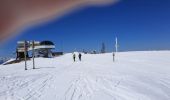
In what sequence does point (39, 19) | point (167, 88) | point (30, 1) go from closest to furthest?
point (30, 1) → point (39, 19) → point (167, 88)

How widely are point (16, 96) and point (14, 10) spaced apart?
961 cm

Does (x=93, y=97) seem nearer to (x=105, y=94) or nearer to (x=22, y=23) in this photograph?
(x=105, y=94)

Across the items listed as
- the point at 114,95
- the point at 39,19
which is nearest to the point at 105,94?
the point at 114,95

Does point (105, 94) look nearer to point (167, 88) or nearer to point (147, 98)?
point (147, 98)

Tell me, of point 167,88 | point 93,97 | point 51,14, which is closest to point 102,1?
point 51,14

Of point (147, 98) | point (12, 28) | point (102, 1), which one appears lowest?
point (147, 98)

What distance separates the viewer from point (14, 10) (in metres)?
1.22

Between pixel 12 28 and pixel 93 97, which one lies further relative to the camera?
pixel 93 97

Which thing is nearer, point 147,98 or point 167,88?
point 147,98

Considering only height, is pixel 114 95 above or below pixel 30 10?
below

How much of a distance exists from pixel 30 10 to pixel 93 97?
8.72 m

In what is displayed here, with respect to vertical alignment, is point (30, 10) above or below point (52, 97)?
above

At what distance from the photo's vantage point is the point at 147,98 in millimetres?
9906

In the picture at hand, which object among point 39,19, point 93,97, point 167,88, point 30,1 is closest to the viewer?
point 30,1
